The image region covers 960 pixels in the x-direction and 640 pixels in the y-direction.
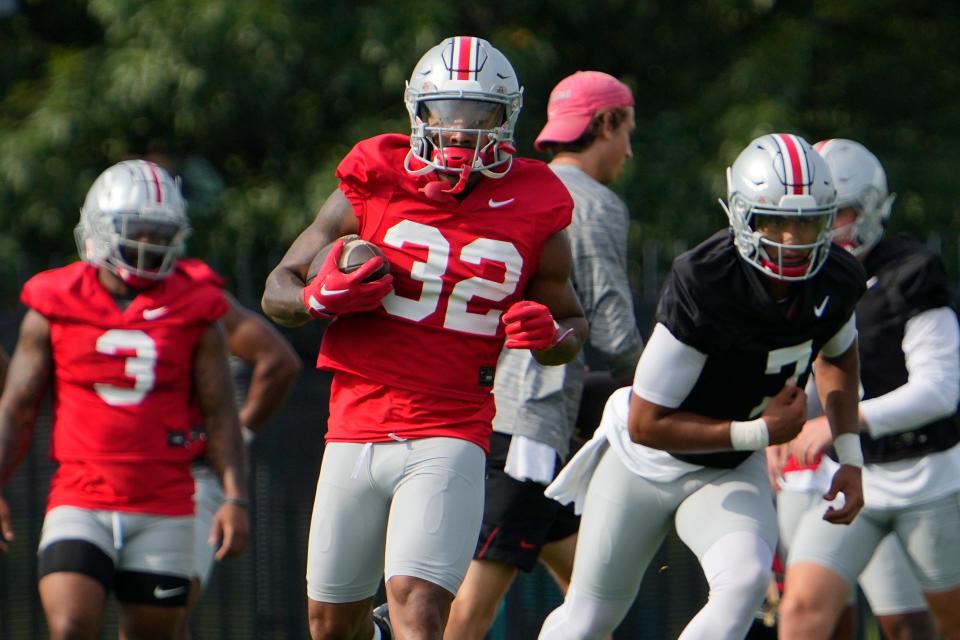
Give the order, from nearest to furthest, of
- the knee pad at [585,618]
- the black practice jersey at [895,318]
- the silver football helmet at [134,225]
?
the knee pad at [585,618]
the black practice jersey at [895,318]
the silver football helmet at [134,225]

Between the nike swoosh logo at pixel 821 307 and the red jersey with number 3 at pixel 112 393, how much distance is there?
95.5 inches

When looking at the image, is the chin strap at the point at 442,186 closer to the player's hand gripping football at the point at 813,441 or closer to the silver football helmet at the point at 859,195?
the player's hand gripping football at the point at 813,441

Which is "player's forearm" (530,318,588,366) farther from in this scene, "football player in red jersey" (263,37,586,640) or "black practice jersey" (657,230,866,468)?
"black practice jersey" (657,230,866,468)

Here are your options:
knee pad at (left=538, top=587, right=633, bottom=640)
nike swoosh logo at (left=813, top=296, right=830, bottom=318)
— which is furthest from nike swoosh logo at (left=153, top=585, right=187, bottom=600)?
nike swoosh logo at (left=813, top=296, right=830, bottom=318)

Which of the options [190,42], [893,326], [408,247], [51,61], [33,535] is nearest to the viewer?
[408,247]

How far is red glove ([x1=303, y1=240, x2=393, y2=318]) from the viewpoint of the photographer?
17.3 feet

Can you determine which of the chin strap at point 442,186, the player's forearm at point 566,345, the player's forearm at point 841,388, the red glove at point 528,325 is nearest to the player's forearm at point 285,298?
the chin strap at point 442,186

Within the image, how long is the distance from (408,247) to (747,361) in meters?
1.15

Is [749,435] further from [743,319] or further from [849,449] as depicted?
[849,449]

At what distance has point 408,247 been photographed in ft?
18.5

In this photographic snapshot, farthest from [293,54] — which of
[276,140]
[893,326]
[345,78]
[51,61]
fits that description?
[893,326]

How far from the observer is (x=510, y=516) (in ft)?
22.5

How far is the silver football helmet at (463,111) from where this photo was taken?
5596 mm

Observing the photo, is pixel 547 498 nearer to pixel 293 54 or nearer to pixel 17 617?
pixel 17 617
